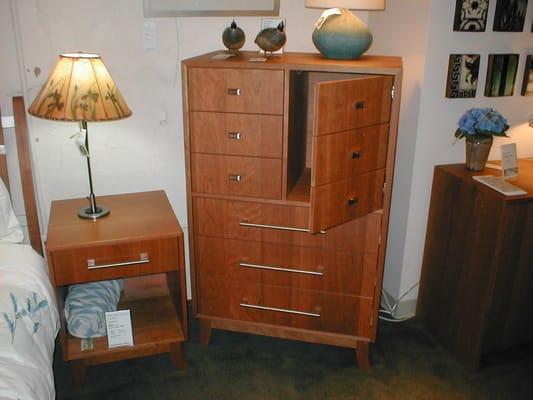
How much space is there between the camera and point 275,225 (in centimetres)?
207

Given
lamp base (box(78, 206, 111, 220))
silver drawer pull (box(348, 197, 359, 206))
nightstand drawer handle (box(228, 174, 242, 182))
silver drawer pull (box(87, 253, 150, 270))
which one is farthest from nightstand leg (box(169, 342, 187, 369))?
silver drawer pull (box(348, 197, 359, 206))

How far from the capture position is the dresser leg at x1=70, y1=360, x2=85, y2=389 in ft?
6.72

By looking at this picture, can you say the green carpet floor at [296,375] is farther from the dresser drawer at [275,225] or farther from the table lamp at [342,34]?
the table lamp at [342,34]

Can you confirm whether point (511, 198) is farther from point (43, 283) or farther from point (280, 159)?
point (43, 283)

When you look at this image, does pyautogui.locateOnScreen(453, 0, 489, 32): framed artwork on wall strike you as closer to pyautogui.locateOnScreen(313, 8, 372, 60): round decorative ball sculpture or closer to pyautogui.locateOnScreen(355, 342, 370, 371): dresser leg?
Result: pyautogui.locateOnScreen(313, 8, 372, 60): round decorative ball sculpture

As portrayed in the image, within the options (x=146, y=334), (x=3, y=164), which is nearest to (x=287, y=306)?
(x=146, y=334)

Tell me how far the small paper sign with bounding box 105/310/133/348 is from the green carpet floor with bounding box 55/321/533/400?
204mm

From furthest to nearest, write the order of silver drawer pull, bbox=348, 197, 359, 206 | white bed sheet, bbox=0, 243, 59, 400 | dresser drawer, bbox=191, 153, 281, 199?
dresser drawer, bbox=191, 153, 281, 199 < silver drawer pull, bbox=348, 197, 359, 206 < white bed sheet, bbox=0, 243, 59, 400

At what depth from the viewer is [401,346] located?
2.37m

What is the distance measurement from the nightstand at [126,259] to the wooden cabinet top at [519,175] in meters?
1.20

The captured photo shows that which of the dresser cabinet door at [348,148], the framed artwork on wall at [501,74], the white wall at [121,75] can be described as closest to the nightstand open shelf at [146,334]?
the white wall at [121,75]

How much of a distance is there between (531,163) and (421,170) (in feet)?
1.71

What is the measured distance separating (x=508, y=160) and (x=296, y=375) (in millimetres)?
1269

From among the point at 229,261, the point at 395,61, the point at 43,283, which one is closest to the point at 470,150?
the point at 395,61
